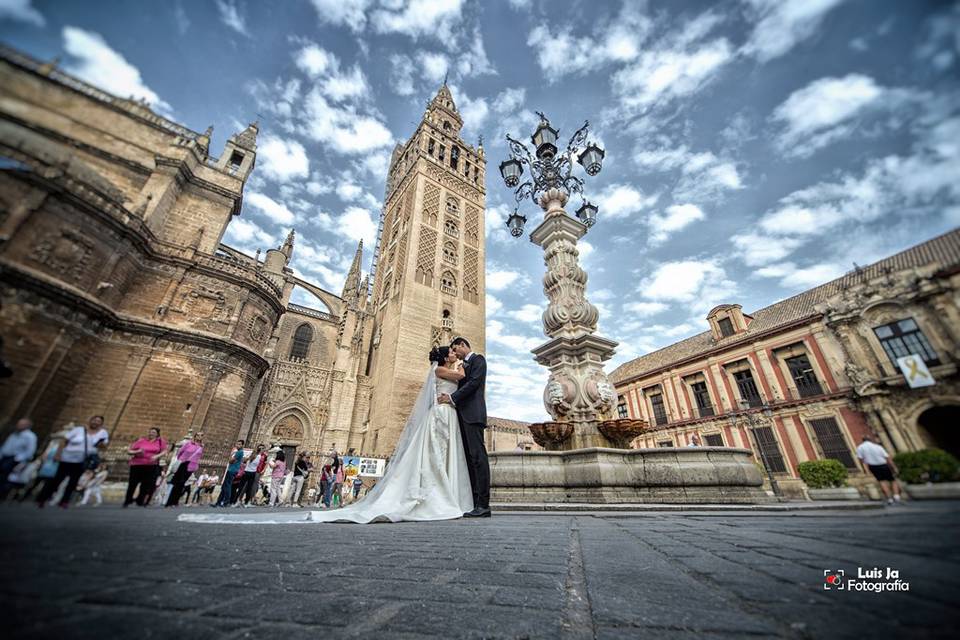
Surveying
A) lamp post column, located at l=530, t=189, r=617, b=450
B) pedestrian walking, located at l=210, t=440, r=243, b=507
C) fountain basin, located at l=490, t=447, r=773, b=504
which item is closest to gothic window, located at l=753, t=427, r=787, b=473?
fountain basin, located at l=490, t=447, r=773, b=504

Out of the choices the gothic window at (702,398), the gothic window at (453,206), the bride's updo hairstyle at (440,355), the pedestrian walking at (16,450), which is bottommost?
the pedestrian walking at (16,450)

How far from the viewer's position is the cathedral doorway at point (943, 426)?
97cm

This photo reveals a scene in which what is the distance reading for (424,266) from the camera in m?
23.5

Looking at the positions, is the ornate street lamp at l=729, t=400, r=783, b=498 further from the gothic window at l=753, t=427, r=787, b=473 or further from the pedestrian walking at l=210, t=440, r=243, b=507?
the pedestrian walking at l=210, t=440, r=243, b=507

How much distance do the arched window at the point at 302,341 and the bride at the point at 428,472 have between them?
20.6m

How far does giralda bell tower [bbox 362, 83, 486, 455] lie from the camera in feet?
64.8

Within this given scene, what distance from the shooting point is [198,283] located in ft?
8.32

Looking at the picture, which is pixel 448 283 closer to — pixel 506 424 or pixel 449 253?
pixel 449 253

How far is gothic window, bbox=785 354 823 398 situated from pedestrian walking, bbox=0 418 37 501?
2.50 m

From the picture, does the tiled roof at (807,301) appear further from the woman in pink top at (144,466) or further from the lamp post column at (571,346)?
the woman in pink top at (144,466)

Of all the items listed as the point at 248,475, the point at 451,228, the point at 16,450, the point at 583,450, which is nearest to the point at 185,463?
the point at 248,475

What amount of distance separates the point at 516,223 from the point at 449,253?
18041 mm

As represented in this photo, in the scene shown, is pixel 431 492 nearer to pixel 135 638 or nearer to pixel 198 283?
pixel 198 283
